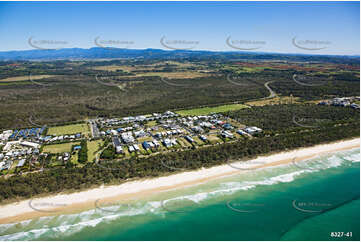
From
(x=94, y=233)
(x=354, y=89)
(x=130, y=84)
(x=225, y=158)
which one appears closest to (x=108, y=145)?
(x=94, y=233)

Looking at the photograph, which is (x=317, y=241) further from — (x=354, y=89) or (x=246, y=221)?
(x=354, y=89)

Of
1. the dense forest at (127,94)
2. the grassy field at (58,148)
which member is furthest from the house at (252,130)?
the grassy field at (58,148)

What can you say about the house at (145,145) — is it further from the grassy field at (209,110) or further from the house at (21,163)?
the grassy field at (209,110)

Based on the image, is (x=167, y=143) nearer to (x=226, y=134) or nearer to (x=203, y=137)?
(x=203, y=137)

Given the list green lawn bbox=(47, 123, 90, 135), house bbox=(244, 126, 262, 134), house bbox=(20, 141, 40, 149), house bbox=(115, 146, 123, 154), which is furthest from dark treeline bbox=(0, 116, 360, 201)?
green lawn bbox=(47, 123, 90, 135)

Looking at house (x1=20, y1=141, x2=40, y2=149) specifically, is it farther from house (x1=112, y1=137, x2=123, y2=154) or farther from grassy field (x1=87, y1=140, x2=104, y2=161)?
house (x1=112, y1=137, x2=123, y2=154)

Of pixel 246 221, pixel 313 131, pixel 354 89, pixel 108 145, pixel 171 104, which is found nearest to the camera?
pixel 246 221

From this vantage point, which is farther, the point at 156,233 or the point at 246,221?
the point at 246,221

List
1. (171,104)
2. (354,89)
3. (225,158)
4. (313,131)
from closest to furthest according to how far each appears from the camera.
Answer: (225,158)
(313,131)
(171,104)
(354,89)
